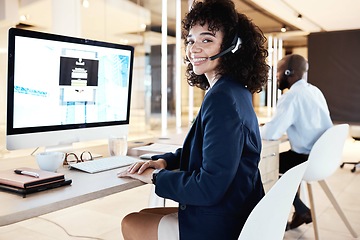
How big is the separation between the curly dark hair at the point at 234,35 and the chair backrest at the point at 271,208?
0.41 m

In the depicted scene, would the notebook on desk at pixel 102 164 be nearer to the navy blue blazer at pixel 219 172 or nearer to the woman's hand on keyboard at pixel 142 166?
the woman's hand on keyboard at pixel 142 166

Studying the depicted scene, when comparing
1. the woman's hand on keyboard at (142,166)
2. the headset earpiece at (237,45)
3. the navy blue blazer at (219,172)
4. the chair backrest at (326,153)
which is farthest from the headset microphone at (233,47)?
the chair backrest at (326,153)

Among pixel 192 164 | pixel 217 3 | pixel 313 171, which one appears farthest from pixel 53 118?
pixel 313 171

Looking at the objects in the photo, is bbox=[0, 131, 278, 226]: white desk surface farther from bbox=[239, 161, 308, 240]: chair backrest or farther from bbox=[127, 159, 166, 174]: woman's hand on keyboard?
bbox=[239, 161, 308, 240]: chair backrest

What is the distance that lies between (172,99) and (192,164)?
578 centimetres

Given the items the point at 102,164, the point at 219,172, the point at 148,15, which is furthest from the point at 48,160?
the point at 148,15

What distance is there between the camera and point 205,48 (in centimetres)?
133

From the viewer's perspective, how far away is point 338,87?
9898mm

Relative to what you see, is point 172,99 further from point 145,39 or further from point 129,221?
point 129,221

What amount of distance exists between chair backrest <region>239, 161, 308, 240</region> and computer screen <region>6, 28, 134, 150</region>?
3.00 feet

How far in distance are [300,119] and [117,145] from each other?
4.79ft

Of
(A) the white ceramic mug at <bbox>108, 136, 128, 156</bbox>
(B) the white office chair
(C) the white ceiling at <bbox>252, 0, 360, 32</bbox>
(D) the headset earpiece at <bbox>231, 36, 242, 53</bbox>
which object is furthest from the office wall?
(D) the headset earpiece at <bbox>231, 36, 242, 53</bbox>

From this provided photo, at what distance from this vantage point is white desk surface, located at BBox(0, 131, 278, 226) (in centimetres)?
94

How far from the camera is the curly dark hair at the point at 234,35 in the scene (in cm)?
133
